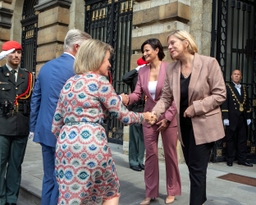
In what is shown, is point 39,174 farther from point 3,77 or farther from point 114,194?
point 114,194

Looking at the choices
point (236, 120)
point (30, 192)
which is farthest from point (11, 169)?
point (236, 120)

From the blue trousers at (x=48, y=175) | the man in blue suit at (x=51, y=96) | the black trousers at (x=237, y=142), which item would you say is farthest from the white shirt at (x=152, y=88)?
the black trousers at (x=237, y=142)

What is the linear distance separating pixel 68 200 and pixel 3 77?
6.55 feet

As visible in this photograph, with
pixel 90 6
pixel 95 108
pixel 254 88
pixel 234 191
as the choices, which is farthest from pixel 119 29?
pixel 95 108

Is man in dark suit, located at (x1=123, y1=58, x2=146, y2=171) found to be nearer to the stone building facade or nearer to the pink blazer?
the stone building facade

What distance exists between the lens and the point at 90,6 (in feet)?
30.4

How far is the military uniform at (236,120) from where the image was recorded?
248 inches

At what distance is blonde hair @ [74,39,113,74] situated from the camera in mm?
2439

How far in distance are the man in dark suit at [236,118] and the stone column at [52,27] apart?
489cm

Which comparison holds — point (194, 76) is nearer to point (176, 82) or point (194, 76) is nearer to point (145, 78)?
point (176, 82)

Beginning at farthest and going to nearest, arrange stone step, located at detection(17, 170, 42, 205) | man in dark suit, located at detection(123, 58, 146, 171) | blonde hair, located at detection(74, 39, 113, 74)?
man in dark suit, located at detection(123, 58, 146, 171)
stone step, located at detection(17, 170, 42, 205)
blonde hair, located at detection(74, 39, 113, 74)

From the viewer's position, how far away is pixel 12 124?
373 cm

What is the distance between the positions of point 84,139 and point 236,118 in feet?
15.4

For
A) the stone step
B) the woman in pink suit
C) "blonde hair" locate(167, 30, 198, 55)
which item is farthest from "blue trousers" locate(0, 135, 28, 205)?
"blonde hair" locate(167, 30, 198, 55)
